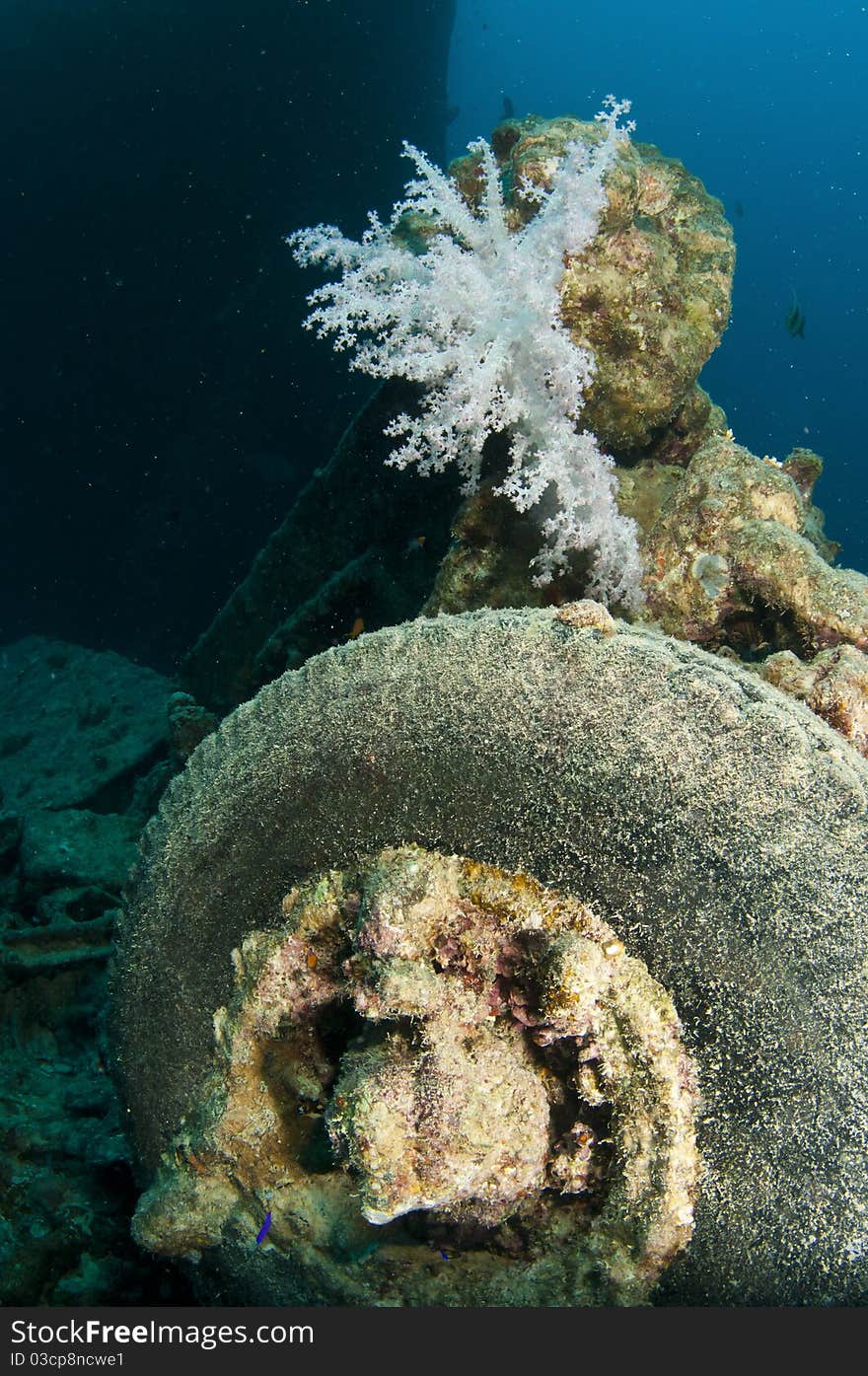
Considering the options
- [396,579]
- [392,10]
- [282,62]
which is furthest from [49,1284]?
[392,10]

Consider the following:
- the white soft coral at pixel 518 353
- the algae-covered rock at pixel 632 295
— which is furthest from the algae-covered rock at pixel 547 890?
the algae-covered rock at pixel 632 295

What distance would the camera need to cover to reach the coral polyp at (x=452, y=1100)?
182 centimetres

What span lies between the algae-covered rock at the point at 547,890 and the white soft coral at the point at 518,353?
1.15m

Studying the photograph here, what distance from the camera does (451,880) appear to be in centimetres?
206

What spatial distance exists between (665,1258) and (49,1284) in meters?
2.31

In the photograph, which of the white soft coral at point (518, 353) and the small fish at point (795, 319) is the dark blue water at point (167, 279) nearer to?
the small fish at point (795, 319)

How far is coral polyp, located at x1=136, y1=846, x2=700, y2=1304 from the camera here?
182cm

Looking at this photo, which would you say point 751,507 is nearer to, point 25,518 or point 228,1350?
point 228,1350

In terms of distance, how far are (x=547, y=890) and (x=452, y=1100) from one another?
58 cm

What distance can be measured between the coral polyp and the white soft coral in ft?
6.28

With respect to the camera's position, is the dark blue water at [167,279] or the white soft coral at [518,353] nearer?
the white soft coral at [518,353]

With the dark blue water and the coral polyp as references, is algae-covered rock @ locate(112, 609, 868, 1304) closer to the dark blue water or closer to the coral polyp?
the coral polyp

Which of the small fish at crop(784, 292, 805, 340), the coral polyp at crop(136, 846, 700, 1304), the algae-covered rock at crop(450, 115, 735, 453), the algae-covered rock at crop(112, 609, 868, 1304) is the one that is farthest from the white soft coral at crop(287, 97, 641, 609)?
the small fish at crop(784, 292, 805, 340)

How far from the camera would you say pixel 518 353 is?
11.7ft
